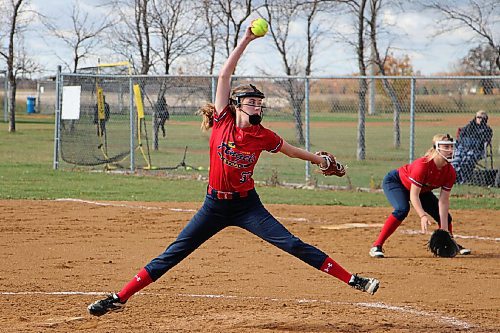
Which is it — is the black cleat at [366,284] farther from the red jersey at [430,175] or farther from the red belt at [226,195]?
the red jersey at [430,175]

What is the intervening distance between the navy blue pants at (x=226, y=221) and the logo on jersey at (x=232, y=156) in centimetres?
30

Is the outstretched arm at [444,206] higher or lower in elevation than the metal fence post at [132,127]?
lower

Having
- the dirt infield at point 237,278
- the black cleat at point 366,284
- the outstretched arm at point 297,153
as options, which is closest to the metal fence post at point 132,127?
the dirt infield at point 237,278

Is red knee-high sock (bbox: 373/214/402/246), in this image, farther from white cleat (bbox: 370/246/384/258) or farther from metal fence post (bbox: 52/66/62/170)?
metal fence post (bbox: 52/66/62/170)

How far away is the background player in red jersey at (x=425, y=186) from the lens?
385 inches

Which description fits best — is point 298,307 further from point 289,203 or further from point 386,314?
Answer: point 289,203

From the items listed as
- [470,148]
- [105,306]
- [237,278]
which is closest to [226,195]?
[105,306]

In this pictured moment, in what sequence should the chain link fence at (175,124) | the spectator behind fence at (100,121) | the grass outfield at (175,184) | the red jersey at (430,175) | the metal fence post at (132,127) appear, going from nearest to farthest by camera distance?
the red jersey at (430,175) < the grass outfield at (175,184) < the chain link fence at (175,124) < the metal fence post at (132,127) < the spectator behind fence at (100,121)

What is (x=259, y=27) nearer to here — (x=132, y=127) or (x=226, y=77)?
(x=226, y=77)

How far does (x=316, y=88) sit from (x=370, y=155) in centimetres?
856

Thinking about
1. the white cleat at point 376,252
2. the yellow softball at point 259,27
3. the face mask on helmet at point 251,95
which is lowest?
the white cleat at point 376,252

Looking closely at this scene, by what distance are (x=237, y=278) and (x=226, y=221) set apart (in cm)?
228

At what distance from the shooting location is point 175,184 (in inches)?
733

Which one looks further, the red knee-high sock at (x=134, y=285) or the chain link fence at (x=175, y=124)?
the chain link fence at (x=175, y=124)
